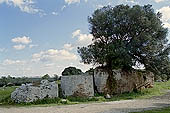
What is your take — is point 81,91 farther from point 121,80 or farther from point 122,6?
point 122,6

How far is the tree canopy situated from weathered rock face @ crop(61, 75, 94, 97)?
160 inches

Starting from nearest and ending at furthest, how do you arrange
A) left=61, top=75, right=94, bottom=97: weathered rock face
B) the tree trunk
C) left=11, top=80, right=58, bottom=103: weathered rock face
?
left=11, top=80, right=58, bottom=103: weathered rock face
left=61, top=75, right=94, bottom=97: weathered rock face
the tree trunk

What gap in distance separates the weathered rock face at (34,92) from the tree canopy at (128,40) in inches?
268

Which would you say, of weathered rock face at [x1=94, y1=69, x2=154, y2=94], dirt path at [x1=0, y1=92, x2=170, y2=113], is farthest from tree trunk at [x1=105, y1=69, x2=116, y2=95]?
dirt path at [x1=0, y1=92, x2=170, y2=113]

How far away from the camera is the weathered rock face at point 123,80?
26297 millimetres

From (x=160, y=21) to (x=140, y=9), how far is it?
10.2ft

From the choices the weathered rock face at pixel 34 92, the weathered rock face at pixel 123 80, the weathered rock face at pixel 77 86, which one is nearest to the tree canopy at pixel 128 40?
the weathered rock face at pixel 123 80

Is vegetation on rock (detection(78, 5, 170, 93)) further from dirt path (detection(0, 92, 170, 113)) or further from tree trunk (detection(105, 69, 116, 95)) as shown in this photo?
dirt path (detection(0, 92, 170, 113))

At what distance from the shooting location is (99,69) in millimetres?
27062

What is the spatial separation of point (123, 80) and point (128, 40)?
4583mm

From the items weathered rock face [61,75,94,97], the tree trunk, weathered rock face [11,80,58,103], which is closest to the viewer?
weathered rock face [11,80,58,103]

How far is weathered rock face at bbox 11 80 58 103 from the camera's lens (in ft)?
69.6

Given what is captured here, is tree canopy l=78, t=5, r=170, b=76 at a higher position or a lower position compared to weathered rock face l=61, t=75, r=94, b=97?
higher

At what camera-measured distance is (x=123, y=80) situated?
90.4 feet
